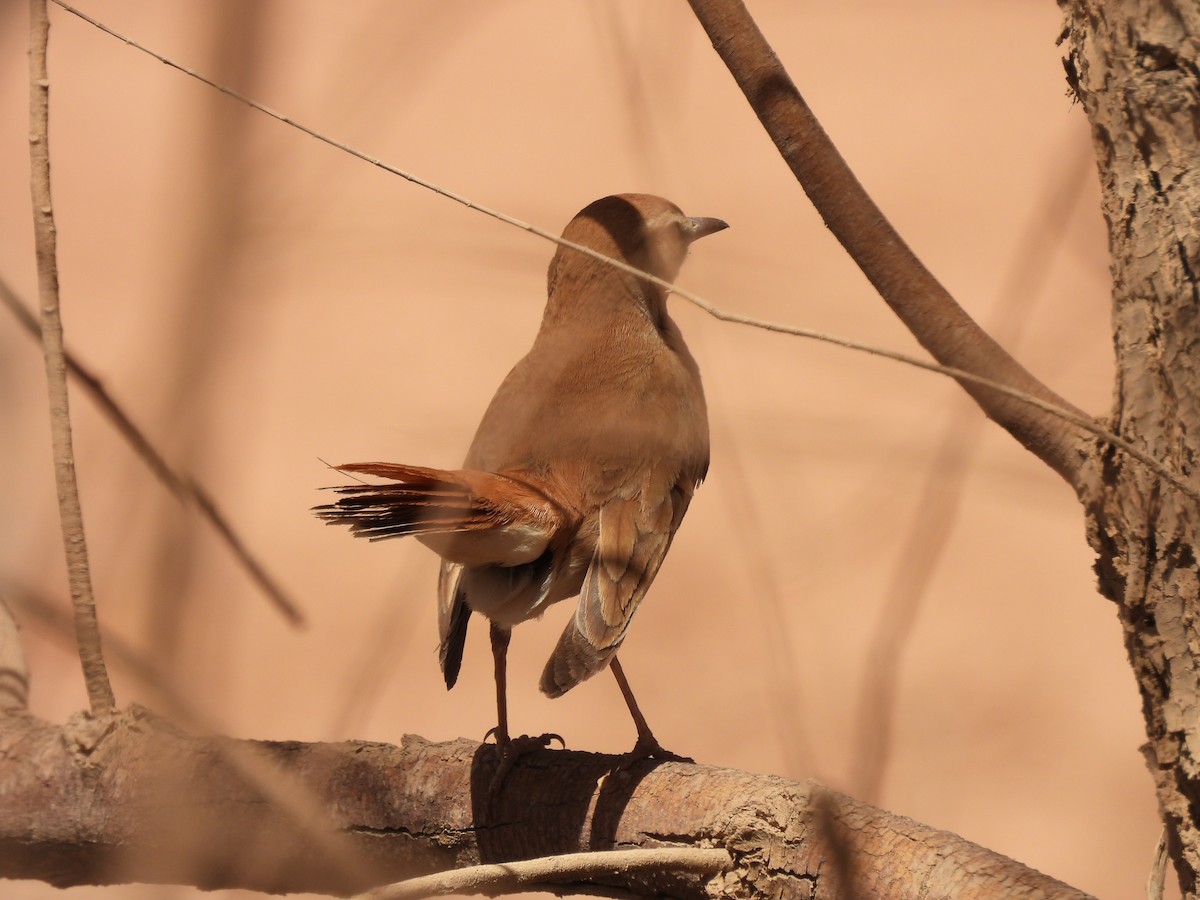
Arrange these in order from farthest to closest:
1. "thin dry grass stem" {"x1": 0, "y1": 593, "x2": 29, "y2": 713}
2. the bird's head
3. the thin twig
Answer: the bird's head < "thin dry grass stem" {"x1": 0, "y1": 593, "x2": 29, "y2": 713} < the thin twig

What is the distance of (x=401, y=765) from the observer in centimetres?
200

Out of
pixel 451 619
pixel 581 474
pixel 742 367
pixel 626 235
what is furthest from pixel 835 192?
pixel 742 367

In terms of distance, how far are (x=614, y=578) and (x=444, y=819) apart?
54 centimetres

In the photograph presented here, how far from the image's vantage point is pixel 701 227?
2.93 m

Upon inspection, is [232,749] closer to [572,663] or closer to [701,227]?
[572,663]

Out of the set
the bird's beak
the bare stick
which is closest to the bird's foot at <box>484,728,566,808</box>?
the bare stick

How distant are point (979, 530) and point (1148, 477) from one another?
329 cm

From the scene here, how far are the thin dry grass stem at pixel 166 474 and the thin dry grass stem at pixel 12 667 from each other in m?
1.07

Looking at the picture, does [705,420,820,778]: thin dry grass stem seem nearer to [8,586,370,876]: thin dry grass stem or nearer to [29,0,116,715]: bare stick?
[29,0,116,715]: bare stick

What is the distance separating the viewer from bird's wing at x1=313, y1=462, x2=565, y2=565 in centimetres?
170

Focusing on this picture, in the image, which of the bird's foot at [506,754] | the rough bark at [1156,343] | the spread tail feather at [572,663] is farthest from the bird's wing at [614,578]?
the rough bark at [1156,343]

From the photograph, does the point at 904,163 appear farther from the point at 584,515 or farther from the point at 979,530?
the point at 584,515

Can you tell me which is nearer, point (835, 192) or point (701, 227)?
point (835, 192)

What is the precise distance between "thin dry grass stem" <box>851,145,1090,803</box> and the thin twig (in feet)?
0.80
